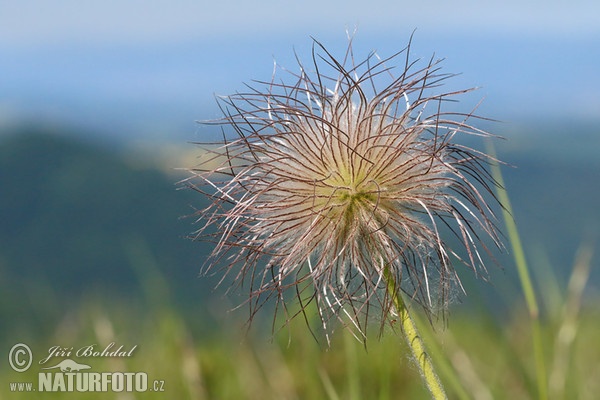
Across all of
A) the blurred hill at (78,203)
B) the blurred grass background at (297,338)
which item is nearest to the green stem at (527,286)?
the blurred grass background at (297,338)

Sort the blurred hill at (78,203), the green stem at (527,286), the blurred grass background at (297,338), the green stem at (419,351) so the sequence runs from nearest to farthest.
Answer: the green stem at (419,351), the green stem at (527,286), the blurred grass background at (297,338), the blurred hill at (78,203)

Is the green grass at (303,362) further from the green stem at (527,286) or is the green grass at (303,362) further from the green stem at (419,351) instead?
the green stem at (419,351)

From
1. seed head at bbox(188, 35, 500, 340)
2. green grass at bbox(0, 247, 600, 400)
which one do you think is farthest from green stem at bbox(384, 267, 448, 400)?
green grass at bbox(0, 247, 600, 400)

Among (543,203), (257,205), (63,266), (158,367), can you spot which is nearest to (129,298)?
(158,367)

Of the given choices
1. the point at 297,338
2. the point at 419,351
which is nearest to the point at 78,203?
the point at 297,338

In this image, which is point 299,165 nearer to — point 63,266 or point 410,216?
point 410,216

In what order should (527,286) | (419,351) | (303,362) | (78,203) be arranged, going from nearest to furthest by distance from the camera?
(419,351) < (527,286) < (303,362) < (78,203)

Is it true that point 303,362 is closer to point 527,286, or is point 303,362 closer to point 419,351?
point 527,286

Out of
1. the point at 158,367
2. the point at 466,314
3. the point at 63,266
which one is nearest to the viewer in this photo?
the point at 158,367
